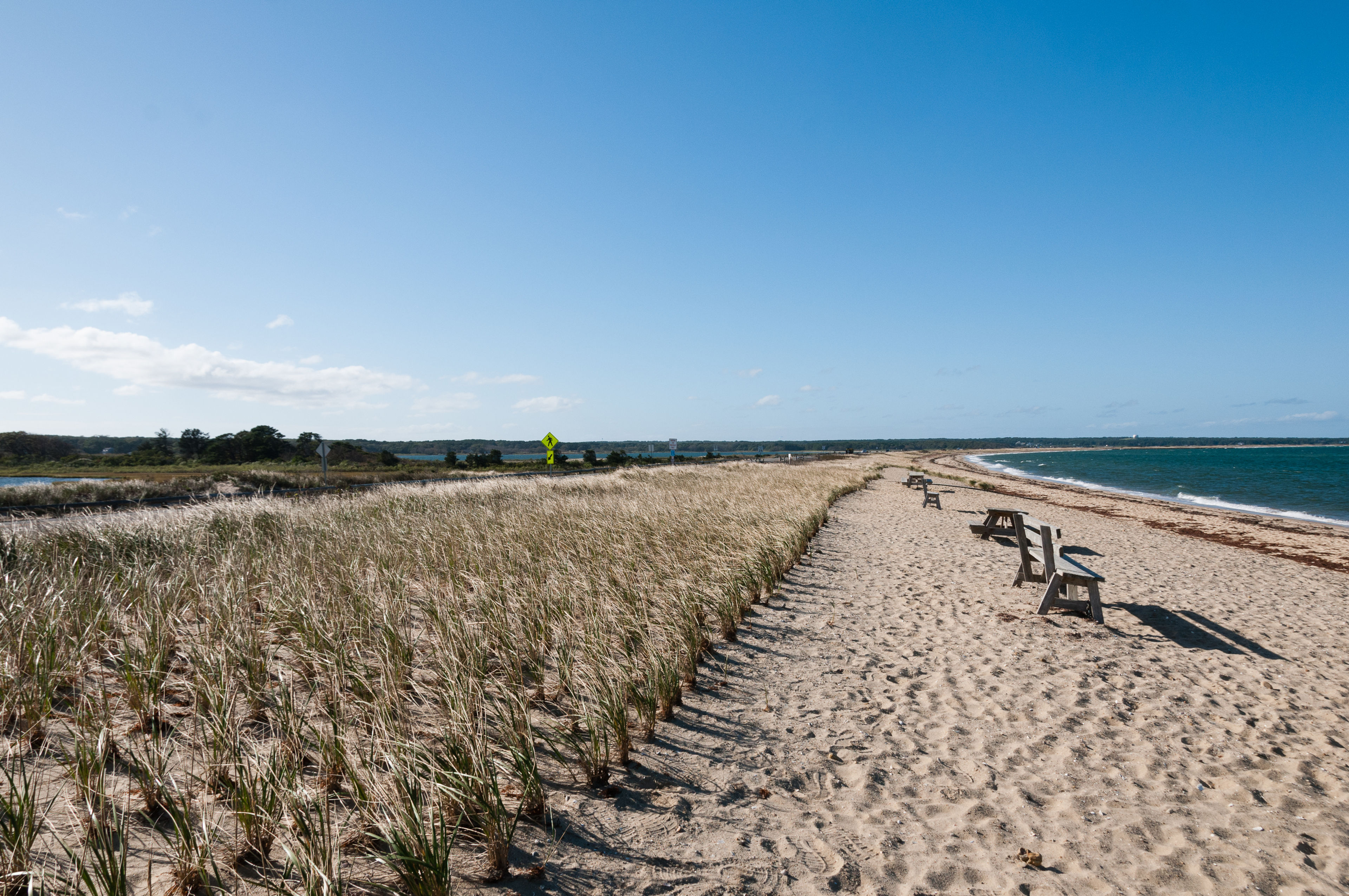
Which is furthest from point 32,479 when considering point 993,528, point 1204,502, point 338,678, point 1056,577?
point 1204,502

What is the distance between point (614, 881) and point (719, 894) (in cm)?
48

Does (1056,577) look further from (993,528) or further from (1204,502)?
(1204,502)

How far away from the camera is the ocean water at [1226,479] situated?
29.3 m

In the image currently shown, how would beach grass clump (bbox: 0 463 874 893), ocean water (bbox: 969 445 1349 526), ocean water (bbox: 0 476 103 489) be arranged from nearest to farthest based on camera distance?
beach grass clump (bbox: 0 463 874 893) → ocean water (bbox: 0 476 103 489) → ocean water (bbox: 969 445 1349 526)

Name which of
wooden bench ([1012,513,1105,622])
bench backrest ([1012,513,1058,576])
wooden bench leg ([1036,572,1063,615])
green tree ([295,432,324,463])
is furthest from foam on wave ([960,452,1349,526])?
green tree ([295,432,324,463])

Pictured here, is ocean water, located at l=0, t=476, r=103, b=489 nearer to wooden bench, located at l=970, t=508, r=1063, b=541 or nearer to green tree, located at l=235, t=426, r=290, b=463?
green tree, located at l=235, t=426, r=290, b=463

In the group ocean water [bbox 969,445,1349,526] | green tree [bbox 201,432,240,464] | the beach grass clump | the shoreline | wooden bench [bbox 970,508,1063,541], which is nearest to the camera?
the beach grass clump

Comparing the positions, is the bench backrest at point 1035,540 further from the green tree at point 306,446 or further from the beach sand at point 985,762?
the green tree at point 306,446

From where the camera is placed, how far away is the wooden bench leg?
685cm

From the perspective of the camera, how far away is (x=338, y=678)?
12.2 ft

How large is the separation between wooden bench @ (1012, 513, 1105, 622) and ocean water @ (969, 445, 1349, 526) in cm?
2457

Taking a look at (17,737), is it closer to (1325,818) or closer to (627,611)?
(627,611)

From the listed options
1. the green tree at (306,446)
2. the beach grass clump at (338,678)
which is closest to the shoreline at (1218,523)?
the beach grass clump at (338,678)

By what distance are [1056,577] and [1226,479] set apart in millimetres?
60920
